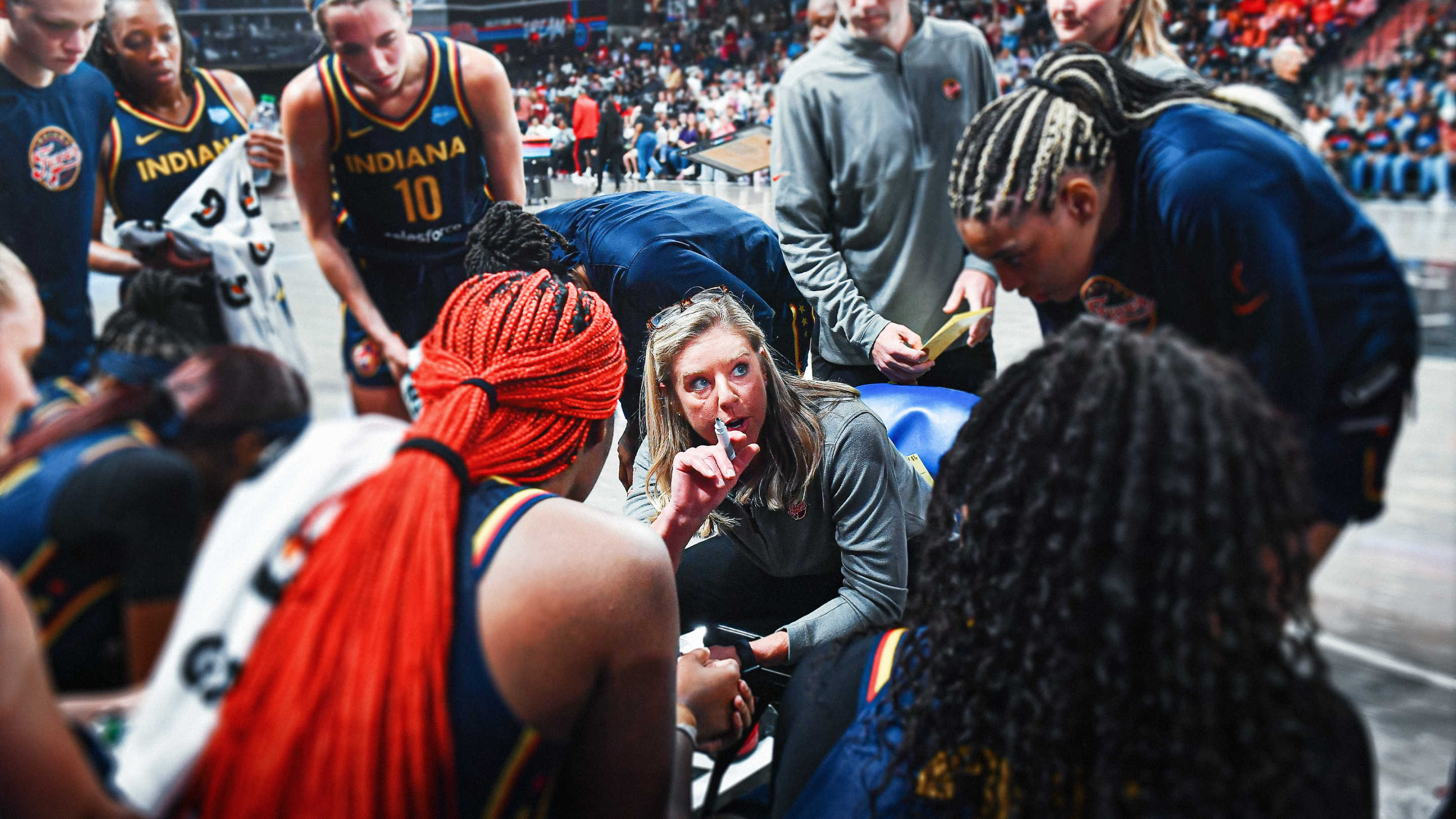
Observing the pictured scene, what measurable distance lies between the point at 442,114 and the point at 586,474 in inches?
24.0

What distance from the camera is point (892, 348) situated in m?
1.61

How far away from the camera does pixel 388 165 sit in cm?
152

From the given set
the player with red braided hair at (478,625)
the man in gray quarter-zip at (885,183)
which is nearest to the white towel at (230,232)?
the player with red braided hair at (478,625)

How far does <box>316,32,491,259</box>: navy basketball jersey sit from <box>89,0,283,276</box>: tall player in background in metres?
0.13

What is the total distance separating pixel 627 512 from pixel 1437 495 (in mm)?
1419

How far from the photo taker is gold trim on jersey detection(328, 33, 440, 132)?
1.47m

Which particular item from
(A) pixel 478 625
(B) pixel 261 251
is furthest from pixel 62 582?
(B) pixel 261 251

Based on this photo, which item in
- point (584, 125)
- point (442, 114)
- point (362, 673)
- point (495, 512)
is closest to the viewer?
point (362, 673)

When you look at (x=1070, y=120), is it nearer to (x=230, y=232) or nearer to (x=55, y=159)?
(x=230, y=232)

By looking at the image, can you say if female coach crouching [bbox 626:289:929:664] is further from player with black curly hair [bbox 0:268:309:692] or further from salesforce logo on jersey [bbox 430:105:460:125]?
player with black curly hair [bbox 0:268:309:692]

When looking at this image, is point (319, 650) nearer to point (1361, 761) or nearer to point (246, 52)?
point (1361, 761)

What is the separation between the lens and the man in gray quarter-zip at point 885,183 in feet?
4.77

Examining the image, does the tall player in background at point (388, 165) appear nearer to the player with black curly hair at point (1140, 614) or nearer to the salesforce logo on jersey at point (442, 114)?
the salesforce logo on jersey at point (442, 114)

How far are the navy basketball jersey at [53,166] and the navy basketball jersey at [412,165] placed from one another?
1.09ft
